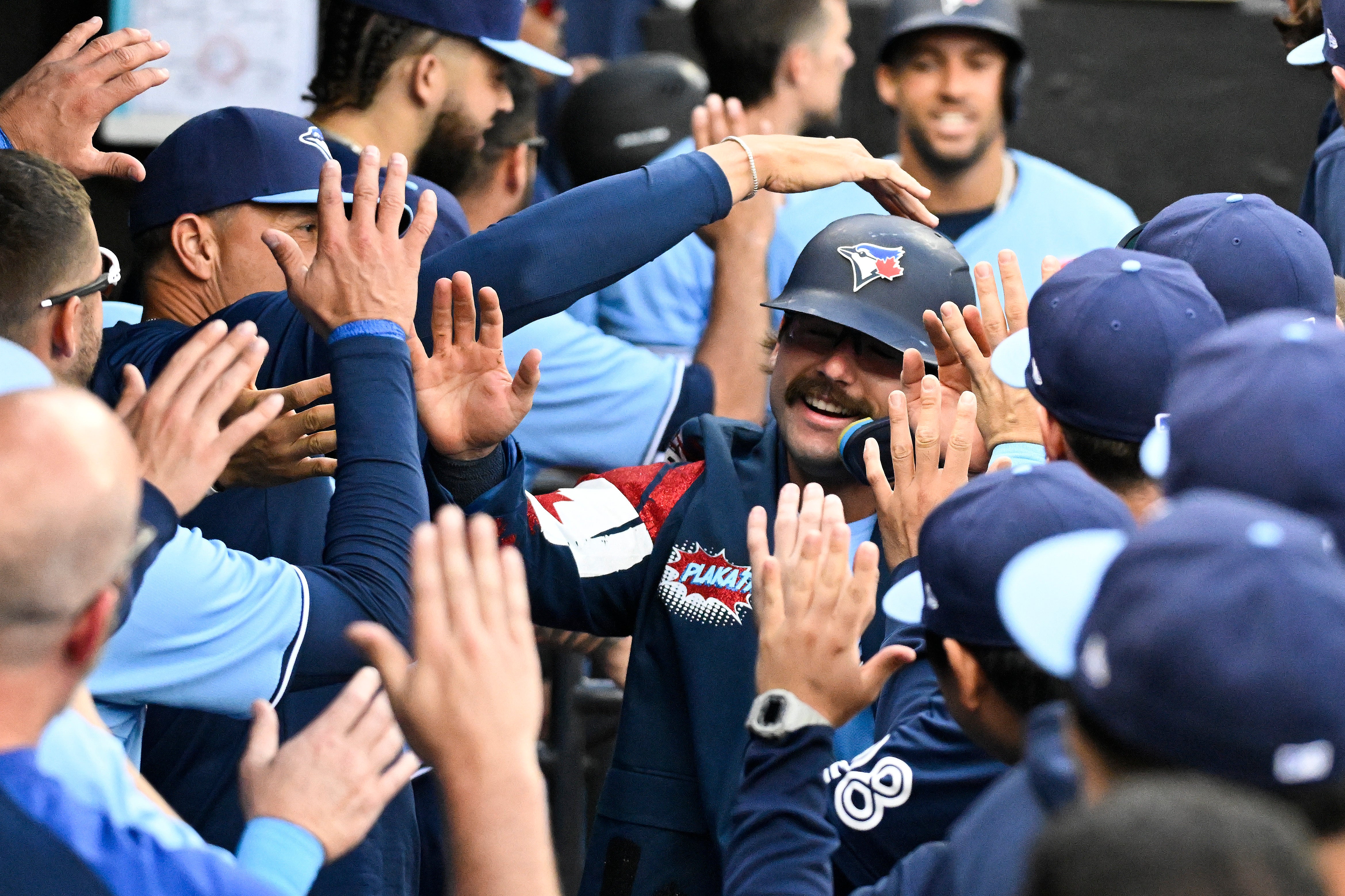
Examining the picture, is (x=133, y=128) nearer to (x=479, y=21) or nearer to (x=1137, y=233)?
(x=479, y=21)

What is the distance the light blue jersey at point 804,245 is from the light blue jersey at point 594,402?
1.74 feet

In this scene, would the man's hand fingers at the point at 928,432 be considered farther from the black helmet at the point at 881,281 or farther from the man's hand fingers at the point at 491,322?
the man's hand fingers at the point at 491,322

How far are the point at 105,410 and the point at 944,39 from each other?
367 centimetres

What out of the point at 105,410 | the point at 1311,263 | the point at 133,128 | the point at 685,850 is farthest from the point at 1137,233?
the point at 133,128

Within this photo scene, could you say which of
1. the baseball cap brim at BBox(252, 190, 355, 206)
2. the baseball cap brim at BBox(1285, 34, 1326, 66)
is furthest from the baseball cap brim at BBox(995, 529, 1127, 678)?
the baseball cap brim at BBox(1285, 34, 1326, 66)

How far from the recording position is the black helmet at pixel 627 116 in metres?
5.21

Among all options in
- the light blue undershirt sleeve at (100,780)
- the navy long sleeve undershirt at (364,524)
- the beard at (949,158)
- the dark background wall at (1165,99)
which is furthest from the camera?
the dark background wall at (1165,99)

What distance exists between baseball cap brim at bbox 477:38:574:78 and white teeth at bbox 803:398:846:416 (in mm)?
1270

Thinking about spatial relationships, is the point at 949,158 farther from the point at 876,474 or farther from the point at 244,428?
the point at 244,428

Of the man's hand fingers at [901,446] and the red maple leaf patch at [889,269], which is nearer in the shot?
the man's hand fingers at [901,446]

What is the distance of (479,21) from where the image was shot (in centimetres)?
370

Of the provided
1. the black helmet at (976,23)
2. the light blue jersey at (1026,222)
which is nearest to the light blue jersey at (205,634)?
the light blue jersey at (1026,222)

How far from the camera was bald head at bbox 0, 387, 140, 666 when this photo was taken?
142cm

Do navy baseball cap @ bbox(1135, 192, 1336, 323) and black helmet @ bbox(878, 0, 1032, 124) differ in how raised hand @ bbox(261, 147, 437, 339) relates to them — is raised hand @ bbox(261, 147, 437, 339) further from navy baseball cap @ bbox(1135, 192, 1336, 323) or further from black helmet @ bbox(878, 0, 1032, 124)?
black helmet @ bbox(878, 0, 1032, 124)
